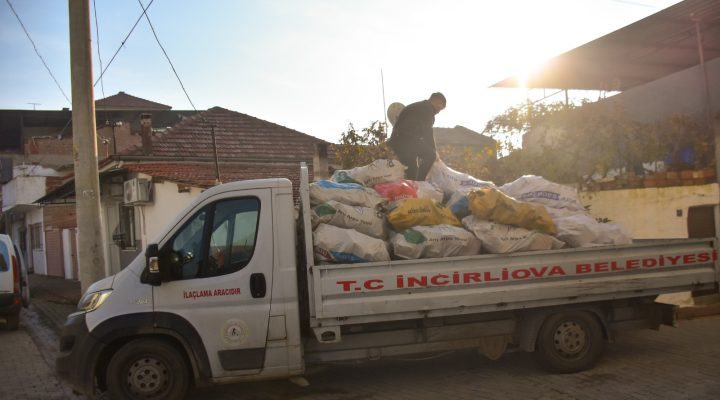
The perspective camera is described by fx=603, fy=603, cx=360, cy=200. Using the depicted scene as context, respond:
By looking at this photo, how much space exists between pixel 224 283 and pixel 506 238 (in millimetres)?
2638

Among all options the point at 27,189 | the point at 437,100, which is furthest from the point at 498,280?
the point at 27,189

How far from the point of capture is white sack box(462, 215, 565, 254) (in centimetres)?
571

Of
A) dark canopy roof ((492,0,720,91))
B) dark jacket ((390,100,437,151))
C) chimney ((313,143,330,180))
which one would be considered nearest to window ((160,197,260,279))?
dark jacket ((390,100,437,151))

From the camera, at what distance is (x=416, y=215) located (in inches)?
228

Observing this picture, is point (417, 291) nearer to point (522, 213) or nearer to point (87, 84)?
point (522, 213)

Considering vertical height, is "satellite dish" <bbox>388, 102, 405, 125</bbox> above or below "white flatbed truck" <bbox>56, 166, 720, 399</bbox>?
above

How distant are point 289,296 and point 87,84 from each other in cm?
487

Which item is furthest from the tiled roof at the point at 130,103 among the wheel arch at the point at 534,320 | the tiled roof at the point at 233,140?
the wheel arch at the point at 534,320

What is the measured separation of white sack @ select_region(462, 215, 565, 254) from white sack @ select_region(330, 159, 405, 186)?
120 cm

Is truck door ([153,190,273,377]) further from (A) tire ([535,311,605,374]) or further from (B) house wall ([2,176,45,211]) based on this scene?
(B) house wall ([2,176,45,211])

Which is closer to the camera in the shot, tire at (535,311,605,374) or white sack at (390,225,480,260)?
white sack at (390,225,480,260)

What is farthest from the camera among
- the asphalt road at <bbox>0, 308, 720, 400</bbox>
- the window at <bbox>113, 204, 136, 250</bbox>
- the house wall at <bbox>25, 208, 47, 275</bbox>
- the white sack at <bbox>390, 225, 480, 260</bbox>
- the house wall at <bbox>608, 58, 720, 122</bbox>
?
the house wall at <bbox>25, 208, 47, 275</bbox>

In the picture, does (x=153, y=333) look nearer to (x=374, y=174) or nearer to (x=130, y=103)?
(x=374, y=174)

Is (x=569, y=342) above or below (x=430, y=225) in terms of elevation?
below
